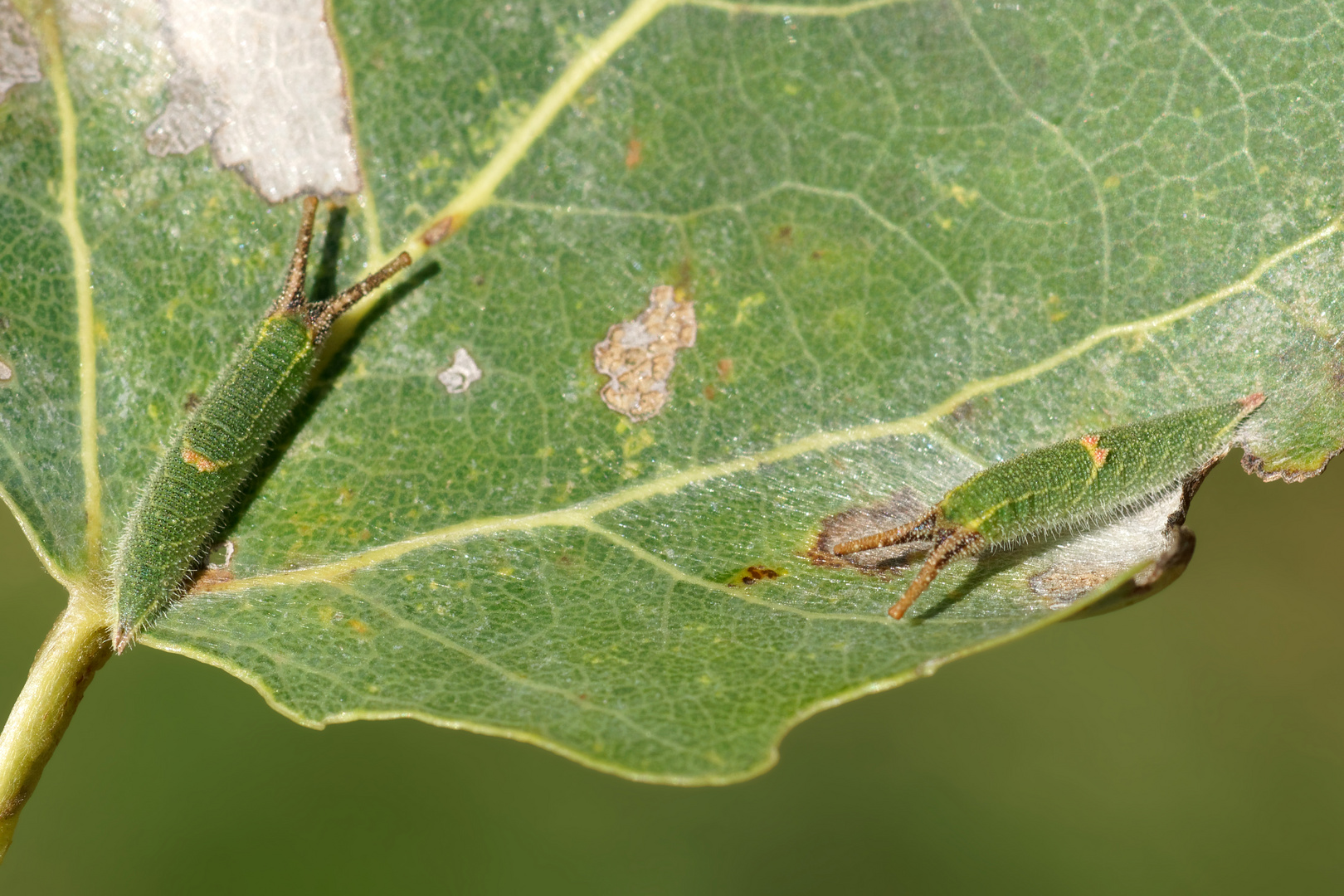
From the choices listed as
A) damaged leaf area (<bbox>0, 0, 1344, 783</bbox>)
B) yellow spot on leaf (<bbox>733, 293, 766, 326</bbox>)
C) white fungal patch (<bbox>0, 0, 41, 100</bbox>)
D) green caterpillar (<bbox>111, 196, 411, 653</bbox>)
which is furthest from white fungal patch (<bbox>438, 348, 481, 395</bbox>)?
white fungal patch (<bbox>0, 0, 41, 100</bbox>)

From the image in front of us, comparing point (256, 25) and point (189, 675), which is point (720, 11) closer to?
point (256, 25)

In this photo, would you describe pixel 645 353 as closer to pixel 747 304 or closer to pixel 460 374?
pixel 747 304

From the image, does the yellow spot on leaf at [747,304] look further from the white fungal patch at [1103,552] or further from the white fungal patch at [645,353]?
the white fungal patch at [1103,552]

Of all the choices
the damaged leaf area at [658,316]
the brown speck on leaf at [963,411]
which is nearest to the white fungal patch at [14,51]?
the damaged leaf area at [658,316]

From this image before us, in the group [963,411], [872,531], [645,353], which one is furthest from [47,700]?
[963,411]

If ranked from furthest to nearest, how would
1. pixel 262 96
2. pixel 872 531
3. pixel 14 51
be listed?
1. pixel 872 531
2. pixel 262 96
3. pixel 14 51

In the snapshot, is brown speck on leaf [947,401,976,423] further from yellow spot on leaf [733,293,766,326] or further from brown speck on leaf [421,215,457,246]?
brown speck on leaf [421,215,457,246]
